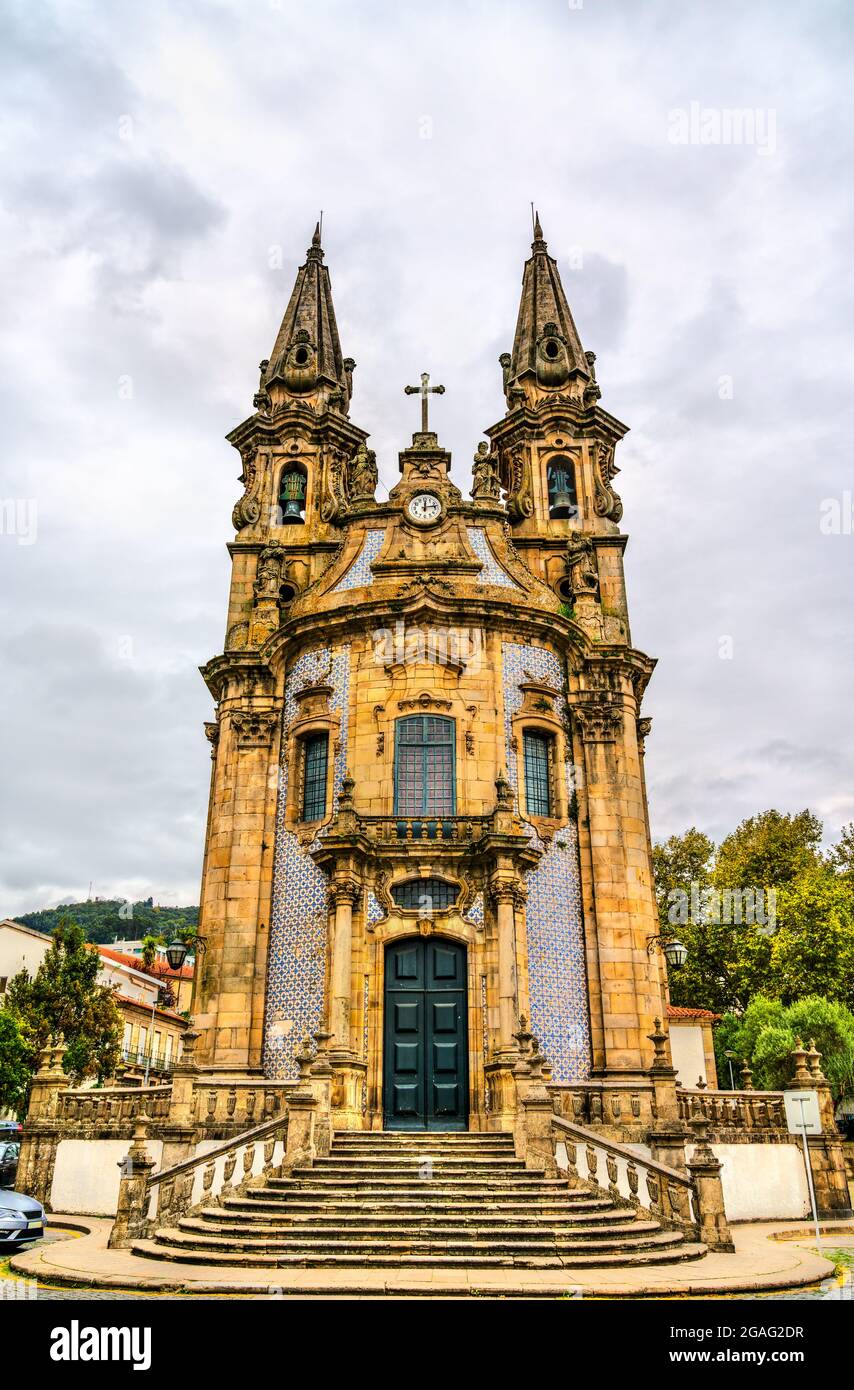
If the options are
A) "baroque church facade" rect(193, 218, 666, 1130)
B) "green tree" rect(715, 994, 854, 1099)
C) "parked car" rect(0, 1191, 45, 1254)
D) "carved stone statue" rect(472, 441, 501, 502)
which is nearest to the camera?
"parked car" rect(0, 1191, 45, 1254)

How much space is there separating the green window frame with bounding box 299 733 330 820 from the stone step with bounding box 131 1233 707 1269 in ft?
35.6

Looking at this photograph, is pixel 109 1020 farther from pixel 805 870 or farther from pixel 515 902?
pixel 805 870

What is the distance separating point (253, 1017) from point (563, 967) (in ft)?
21.3

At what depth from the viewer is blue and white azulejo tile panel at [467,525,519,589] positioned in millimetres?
23913

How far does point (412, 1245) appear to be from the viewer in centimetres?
1211

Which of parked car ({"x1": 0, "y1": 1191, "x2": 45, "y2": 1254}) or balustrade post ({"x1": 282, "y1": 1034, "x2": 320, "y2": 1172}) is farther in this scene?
balustrade post ({"x1": 282, "y1": 1034, "x2": 320, "y2": 1172})

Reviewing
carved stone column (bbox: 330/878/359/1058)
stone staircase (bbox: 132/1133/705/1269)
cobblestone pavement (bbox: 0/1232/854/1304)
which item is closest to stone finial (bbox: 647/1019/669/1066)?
stone staircase (bbox: 132/1133/705/1269)

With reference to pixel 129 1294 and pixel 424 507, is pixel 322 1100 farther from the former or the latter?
pixel 424 507

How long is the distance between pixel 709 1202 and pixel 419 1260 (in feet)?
14.0

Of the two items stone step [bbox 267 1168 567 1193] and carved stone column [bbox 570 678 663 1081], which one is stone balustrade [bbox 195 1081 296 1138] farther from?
carved stone column [bbox 570 678 663 1081]

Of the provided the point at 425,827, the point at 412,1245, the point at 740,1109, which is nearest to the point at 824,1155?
the point at 740,1109

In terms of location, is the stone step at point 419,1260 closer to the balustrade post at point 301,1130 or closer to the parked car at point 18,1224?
the balustrade post at point 301,1130

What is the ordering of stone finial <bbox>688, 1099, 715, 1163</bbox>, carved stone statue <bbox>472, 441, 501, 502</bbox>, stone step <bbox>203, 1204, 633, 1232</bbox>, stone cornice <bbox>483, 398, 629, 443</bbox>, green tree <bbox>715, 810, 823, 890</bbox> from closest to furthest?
stone step <bbox>203, 1204, 633, 1232</bbox>
stone finial <bbox>688, 1099, 715, 1163</bbox>
carved stone statue <bbox>472, 441, 501, 502</bbox>
stone cornice <bbox>483, 398, 629, 443</bbox>
green tree <bbox>715, 810, 823, 890</bbox>

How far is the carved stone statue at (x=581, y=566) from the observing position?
24797mm
